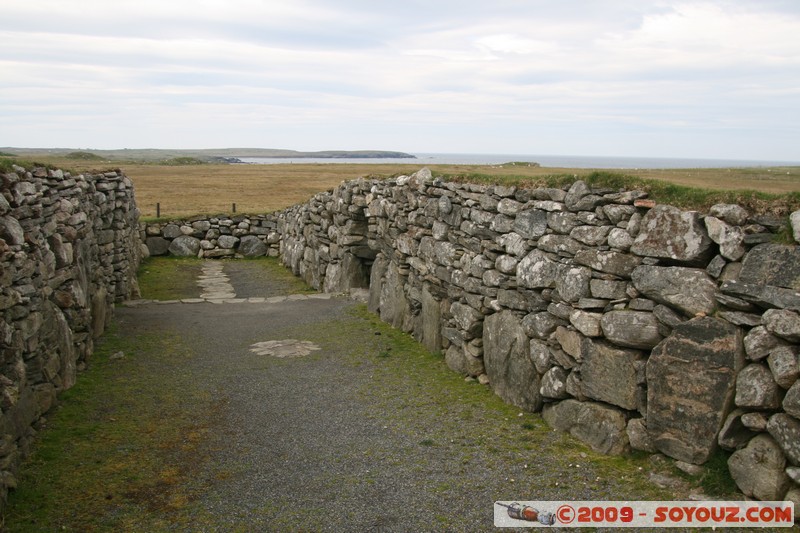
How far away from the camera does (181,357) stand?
1366 centimetres

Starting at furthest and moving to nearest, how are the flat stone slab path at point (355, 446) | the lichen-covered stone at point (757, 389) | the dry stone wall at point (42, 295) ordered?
the dry stone wall at point (42, 295) < the flat stone slab path at point (355, 446) < the lichen-covered stone at point (757, 389)

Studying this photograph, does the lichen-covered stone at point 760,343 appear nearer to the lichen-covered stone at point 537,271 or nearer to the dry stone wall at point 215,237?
the lichen-covered stone at point 537,271

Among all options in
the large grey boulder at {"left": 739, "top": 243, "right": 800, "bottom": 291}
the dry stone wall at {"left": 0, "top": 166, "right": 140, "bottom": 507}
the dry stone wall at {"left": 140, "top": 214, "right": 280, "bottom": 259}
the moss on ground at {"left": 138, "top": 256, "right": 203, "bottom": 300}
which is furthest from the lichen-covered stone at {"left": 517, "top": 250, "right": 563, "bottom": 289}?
the dry stone wall at {"left": 140, "top": 214, "right": 280, "bottom": 259}

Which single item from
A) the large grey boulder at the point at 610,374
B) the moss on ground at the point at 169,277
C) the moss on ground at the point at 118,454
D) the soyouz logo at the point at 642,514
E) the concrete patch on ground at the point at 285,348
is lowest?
the moss on ground at the point at 169,277

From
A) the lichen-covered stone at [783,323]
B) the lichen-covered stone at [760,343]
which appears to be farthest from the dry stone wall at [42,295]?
the lichen-covered stone at [783,323]

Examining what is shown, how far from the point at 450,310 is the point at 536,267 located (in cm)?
323

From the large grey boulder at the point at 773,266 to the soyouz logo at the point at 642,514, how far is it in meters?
2.16

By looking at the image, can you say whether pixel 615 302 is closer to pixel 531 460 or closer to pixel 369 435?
pixel 531 460

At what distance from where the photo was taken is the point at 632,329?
338 inches

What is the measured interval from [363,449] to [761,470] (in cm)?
472

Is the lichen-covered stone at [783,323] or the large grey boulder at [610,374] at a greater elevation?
the lichen-covered stone at [783,323]

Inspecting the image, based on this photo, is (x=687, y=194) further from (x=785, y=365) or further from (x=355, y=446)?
(x=355, y=446)

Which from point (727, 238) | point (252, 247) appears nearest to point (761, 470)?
point (727, 238)

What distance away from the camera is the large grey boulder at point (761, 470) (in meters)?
7.05
